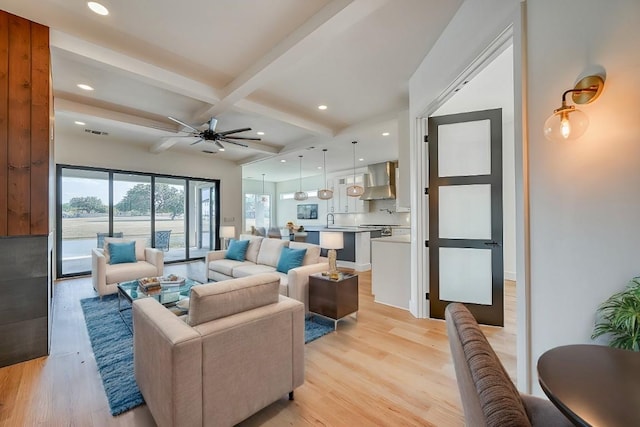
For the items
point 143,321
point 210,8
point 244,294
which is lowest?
point 143,321

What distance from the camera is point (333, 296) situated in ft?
9.82

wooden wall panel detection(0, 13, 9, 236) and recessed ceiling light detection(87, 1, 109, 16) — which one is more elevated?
recessed ceiling light detection(87, 1, 109, 16)

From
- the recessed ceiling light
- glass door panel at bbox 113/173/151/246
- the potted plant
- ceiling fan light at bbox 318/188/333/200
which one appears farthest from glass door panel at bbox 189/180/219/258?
the potted plant

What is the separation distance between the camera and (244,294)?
5.58 feet

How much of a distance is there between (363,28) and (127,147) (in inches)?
237

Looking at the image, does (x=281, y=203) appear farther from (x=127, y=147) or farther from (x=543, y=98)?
(x=543, y=98)

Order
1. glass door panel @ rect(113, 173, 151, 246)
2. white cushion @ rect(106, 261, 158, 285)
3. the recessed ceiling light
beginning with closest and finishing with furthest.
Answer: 1. the recessed ceiling light
2. white cushion @ rect(106, 261, 158, 285)
3. glass door panel @ rect(113, 173, 151, 246)

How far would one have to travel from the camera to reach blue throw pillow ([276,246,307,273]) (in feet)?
12.0

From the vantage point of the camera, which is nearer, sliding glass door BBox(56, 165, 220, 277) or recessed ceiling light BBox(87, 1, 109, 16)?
recessed ceiling light BBox(87, 1, 109, 16)

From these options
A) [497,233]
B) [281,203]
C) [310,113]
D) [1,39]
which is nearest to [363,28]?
[310,113]

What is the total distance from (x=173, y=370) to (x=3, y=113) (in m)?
2.65

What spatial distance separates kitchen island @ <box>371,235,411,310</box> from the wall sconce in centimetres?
253

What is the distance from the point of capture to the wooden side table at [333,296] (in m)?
2.99

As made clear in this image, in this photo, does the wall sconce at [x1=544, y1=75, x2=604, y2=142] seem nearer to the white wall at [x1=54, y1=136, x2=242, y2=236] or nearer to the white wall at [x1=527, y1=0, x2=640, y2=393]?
the white wall at [x1=527, y1=0, x2=640, y2=393]
